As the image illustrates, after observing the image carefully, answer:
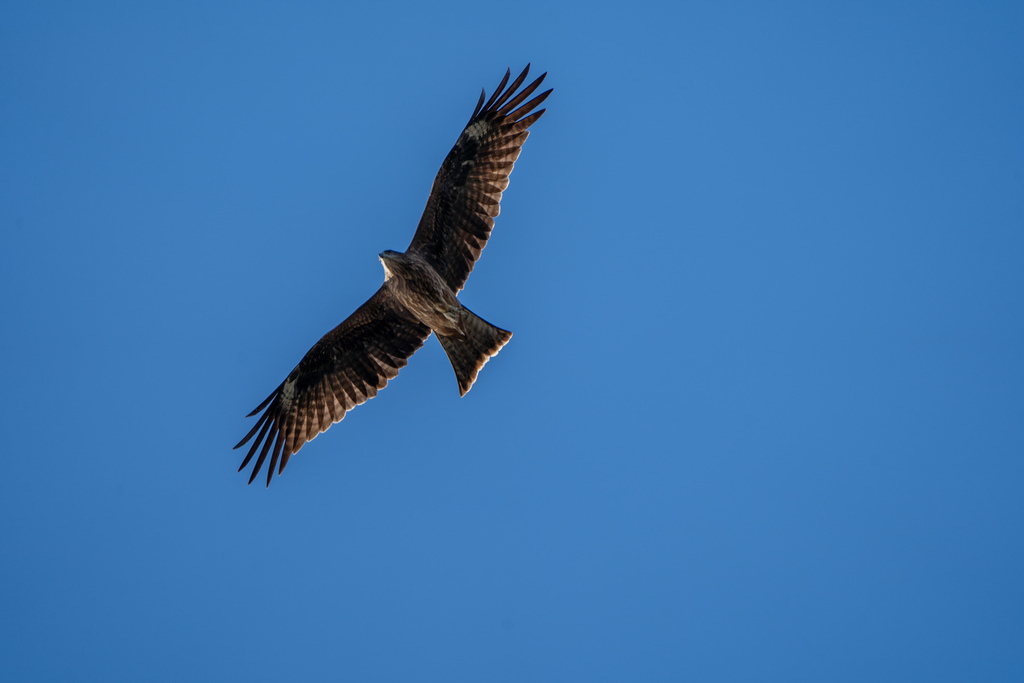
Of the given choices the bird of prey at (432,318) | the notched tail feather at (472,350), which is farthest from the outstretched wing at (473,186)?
the notched tail feather at (472,350)

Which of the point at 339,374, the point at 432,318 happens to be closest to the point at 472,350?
the point at 432,318

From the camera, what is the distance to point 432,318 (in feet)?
24.5

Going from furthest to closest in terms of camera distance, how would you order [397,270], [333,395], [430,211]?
1. [333,395]
2. [430,211]
3. [397,270]

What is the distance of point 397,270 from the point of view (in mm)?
7105

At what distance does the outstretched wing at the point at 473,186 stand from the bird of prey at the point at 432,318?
0.01m

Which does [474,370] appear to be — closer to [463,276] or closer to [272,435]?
[463,276]

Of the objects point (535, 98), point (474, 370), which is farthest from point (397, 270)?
point (535, 98)

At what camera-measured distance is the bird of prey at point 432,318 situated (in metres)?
7.57

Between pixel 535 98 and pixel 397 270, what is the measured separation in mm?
2263

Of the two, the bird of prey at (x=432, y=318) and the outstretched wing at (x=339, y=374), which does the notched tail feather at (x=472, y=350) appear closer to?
the bird of prey at (x=432, y=318)

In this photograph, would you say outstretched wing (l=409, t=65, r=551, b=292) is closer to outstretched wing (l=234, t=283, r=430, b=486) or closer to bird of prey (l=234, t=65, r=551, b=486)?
bird of prey (l=234, t=65, r=551, b=486)

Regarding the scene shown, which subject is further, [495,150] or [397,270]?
[495,150]

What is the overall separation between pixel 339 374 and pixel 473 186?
2442mm

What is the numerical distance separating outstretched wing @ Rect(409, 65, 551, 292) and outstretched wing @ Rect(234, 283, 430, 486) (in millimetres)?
784
